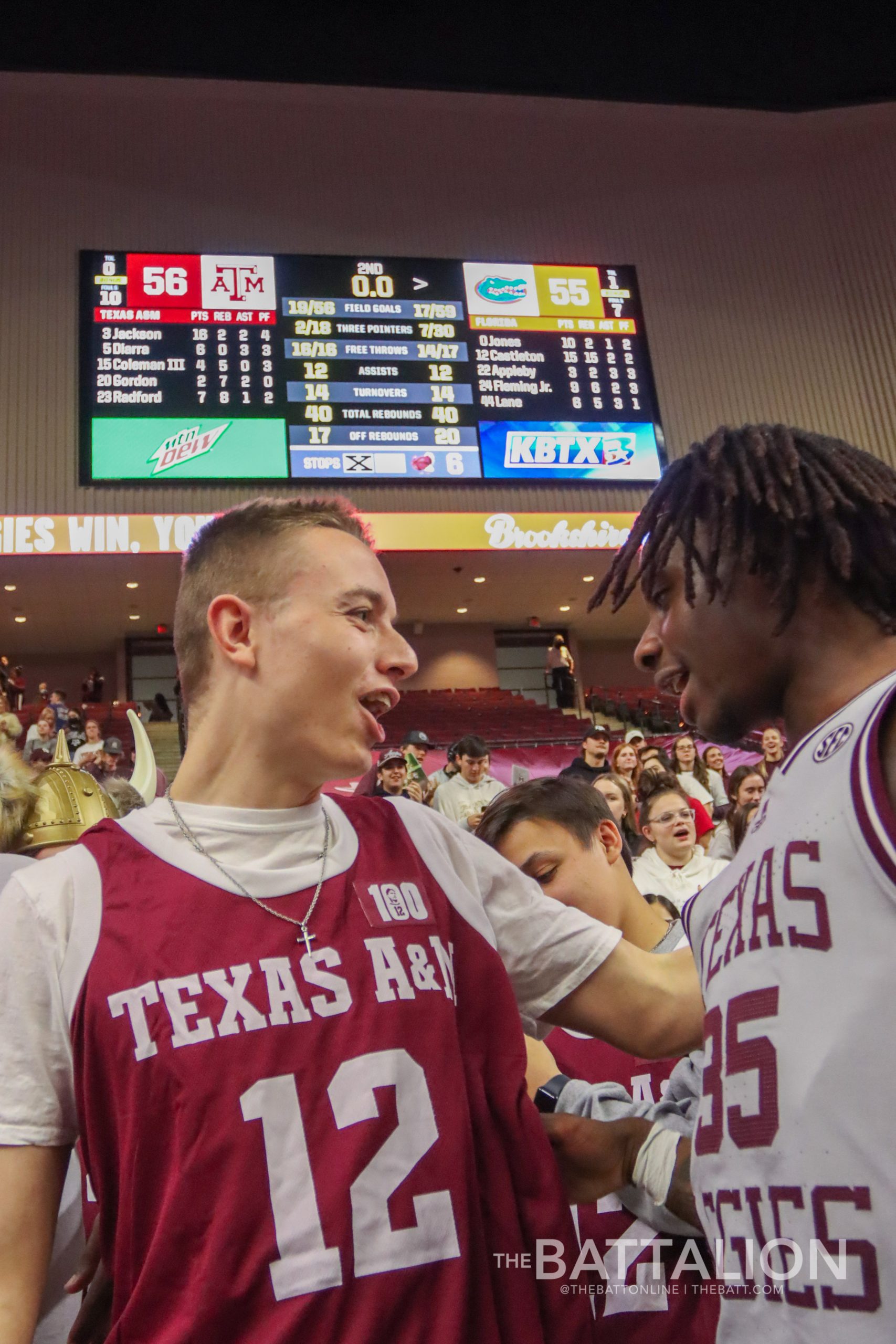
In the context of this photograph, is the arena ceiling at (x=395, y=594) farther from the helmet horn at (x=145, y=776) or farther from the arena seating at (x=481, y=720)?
the helmet horn at (x=145, y=776)

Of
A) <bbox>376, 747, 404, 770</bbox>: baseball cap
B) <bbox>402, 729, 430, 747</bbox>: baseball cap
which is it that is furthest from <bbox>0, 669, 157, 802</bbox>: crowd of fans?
<bbox>402, 729, 430, 747</bbox>: baseball cap

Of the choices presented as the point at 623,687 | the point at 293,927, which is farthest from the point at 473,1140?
the point at 623,687

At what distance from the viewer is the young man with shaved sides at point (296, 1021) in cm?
95

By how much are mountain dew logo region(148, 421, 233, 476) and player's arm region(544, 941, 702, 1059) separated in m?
10.3

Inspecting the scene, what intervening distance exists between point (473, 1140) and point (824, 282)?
49.1 feet

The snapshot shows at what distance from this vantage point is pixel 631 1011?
126cm

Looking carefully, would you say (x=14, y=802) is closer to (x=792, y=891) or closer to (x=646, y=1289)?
(x=646, y=1289)

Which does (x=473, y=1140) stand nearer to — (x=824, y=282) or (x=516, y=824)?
(x=516, y=824)

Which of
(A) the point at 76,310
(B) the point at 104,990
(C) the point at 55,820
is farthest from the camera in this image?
(A) the point at 76,310

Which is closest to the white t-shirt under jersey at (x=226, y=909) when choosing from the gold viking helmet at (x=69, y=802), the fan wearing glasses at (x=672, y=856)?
the gold viking helmet at (x=69, y=802)

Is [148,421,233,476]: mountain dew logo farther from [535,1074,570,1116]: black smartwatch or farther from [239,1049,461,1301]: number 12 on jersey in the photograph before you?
[239,1049,461,1301]: number 12 on jersey

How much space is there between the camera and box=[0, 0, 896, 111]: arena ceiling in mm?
12172

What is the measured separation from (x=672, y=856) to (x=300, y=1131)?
3.78 m

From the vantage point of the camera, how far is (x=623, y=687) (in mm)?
16969
